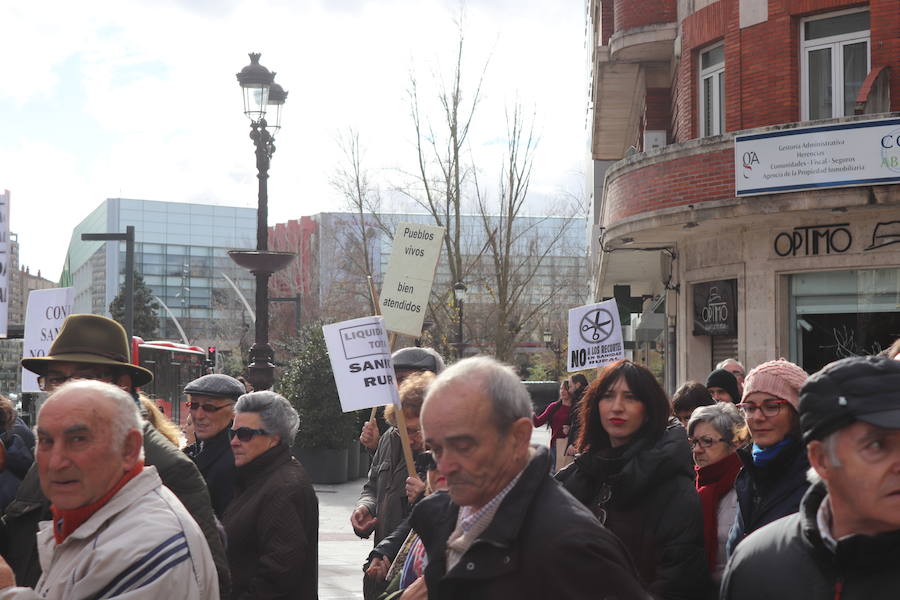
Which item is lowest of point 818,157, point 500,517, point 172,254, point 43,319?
point 500,517

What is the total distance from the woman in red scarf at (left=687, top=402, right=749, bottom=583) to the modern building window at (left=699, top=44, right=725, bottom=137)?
13.0 meters

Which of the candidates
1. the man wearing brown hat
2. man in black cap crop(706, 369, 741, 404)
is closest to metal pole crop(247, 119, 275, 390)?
man in black cap crop(706, 369, 741, 404)

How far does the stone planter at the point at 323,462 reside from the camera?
18.8 metres

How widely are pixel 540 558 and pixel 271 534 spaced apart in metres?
2.89

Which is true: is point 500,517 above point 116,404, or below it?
below

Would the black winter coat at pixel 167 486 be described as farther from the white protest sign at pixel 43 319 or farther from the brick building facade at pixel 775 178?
the brick building facade at pixel 775 178

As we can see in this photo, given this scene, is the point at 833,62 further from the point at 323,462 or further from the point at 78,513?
the point at 78,513

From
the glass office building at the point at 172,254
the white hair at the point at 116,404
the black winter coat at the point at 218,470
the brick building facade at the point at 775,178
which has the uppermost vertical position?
the glass office building at the point at 172,254

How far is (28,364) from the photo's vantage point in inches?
202

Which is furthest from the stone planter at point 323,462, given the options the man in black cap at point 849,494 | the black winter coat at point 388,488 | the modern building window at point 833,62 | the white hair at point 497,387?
the man in black cap at point 849,494

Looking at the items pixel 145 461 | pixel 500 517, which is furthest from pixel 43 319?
pixel 500 517

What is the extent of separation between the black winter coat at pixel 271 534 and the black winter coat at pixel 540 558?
256 centimetres

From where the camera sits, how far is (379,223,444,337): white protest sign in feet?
27.9

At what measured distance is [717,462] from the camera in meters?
5.49
